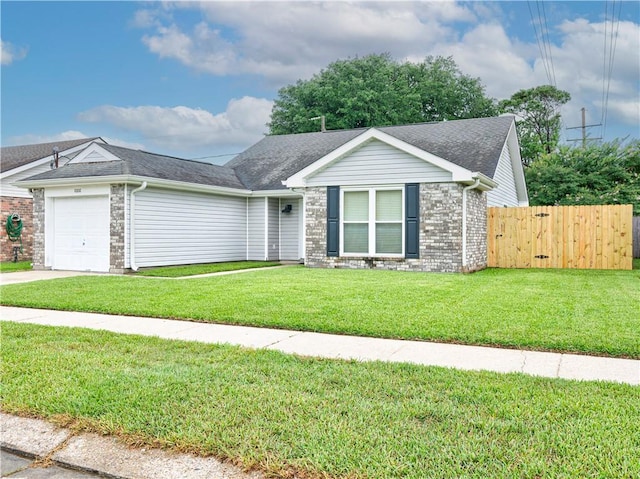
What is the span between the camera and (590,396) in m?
3.46

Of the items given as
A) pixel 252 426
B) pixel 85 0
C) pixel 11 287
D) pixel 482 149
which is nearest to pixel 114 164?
pixel 85 0

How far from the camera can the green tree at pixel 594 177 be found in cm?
2075

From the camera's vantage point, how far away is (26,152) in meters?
20.8

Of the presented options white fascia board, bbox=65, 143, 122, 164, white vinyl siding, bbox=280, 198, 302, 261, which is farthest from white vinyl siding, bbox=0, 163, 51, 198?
white vinyl siding, bbox=280, 198, 302, 261

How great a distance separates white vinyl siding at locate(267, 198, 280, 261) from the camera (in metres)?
17.3

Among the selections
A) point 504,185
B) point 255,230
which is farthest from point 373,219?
point 504,185

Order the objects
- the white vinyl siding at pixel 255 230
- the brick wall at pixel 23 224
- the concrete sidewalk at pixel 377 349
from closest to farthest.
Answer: the concrete sidewalk at pixel 377 349, the white vinyl siding at pixel 255 230, the brick wall at pixel 23 224

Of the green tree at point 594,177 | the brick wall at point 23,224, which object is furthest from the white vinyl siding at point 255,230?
the green tree at point 594,177

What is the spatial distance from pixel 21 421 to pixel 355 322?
371 cm

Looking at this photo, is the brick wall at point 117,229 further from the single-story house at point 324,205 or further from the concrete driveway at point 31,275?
the concrete driveway at point 31,275

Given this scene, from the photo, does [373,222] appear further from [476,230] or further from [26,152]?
[26,152]

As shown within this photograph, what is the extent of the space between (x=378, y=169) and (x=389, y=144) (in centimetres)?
69

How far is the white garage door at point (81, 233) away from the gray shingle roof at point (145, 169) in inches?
30.0

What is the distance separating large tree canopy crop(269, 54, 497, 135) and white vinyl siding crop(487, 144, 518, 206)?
48.7 ft
